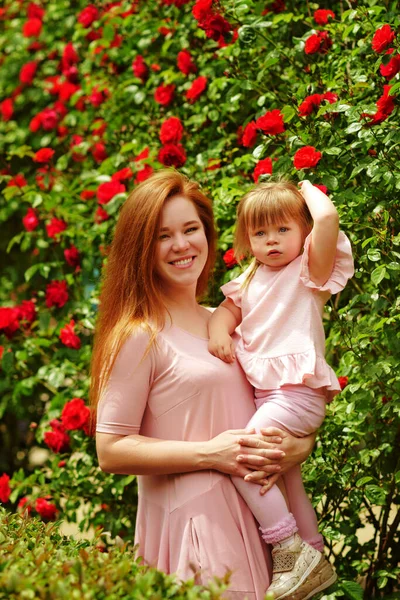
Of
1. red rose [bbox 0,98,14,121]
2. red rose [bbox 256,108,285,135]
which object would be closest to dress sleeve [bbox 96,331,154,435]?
red rose [bbox 256,108,285,135]

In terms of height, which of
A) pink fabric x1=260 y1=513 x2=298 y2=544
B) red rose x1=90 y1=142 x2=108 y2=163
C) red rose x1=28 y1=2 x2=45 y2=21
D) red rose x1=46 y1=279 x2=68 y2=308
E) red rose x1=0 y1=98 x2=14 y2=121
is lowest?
pink fabric x1=260 y1=513 x2=298 y2=544

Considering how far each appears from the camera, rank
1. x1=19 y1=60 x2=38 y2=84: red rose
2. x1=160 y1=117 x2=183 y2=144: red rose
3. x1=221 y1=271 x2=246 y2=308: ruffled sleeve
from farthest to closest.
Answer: x1=19 y1=60 x2=38 y2=84: red rose
x1=160 y1=117 x2=183 y2=144: red rose
x1=221 y1=271 x2=246 y2=308: ruffled sleeve

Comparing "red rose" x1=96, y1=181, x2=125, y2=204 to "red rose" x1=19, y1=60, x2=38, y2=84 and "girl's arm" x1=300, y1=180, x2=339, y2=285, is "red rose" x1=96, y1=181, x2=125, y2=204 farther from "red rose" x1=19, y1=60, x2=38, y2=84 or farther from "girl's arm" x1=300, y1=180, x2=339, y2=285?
"red rose" x1=19, y1=60, x2=38, y2=84

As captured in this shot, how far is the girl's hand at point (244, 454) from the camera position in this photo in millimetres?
2396

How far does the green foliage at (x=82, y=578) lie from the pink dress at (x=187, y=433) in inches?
11.2

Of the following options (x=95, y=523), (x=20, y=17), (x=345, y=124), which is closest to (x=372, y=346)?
(x=345, y=124)

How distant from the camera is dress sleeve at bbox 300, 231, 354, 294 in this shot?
2.51m

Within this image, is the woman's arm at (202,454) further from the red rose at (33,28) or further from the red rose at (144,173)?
the red rose at (33,28)

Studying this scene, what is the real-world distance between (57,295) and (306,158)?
170 cm

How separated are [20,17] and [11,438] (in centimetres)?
296

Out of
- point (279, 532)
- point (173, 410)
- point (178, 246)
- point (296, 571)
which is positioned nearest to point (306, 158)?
point (178, 246)

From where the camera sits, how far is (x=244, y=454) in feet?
7.86

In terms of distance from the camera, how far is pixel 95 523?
379 centimetres

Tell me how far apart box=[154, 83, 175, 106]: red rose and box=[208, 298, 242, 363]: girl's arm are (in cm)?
152
